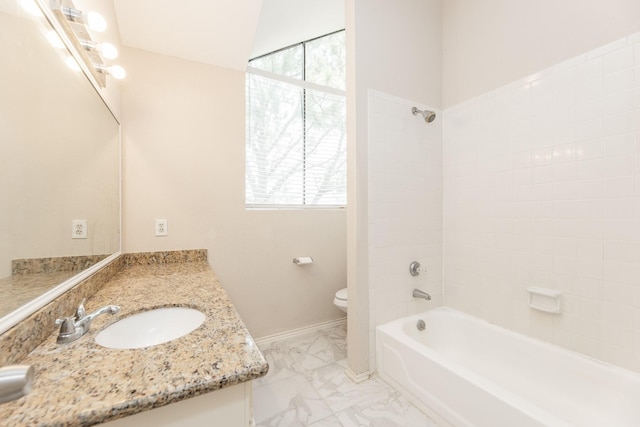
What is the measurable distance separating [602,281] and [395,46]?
188cm

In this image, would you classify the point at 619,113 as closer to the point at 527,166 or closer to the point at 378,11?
the point at 527,166

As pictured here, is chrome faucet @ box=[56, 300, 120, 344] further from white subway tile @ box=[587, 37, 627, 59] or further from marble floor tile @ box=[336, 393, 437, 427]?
white subway tile @ box=[587, 37, 627, 59]

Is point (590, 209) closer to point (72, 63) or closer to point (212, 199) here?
point (212, 199)

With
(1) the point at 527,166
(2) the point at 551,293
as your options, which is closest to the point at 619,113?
(1) the point at 527,166

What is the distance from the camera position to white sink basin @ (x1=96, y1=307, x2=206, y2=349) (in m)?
0.90

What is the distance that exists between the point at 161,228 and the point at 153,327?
3.28ft

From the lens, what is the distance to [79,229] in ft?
3.63

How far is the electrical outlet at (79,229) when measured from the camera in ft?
3.44

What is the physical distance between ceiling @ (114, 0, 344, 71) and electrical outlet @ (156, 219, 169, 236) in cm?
122

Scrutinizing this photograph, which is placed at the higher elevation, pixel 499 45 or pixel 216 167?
pixel 499 45

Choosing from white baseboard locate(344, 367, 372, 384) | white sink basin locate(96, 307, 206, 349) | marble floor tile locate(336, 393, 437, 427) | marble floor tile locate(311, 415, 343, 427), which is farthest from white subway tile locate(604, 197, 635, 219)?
white sink basin locate(96, 307, 206, 349)

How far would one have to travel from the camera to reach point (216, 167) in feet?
6.57

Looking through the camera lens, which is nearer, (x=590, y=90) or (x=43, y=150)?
(x=43, y=150)

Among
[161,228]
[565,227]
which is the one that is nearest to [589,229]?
[565,227]
